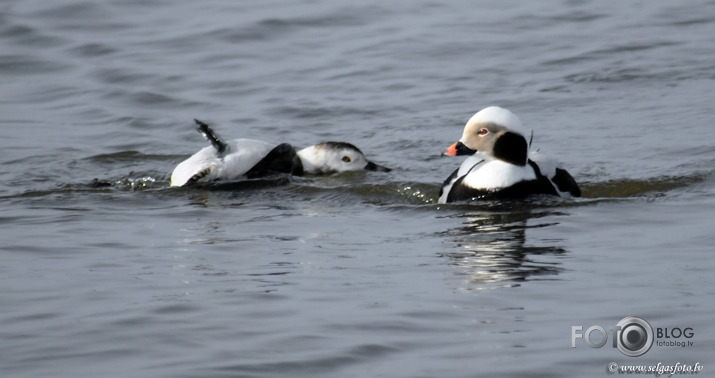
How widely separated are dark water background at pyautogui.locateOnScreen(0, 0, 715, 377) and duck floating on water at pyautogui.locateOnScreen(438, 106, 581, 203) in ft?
0.61

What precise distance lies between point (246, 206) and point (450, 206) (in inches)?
61.3

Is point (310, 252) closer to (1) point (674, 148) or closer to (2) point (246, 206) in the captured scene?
(2) point (246, 206)

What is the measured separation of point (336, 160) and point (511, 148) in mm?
2616

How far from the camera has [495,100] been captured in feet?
46.8

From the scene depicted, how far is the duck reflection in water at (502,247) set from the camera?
7.12m

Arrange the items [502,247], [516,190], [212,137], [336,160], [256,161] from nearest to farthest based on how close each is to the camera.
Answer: [502,247], [516,190], [212,137], [256,161], [336,160]

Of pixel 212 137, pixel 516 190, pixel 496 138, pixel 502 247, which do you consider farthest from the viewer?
pixel 212 137

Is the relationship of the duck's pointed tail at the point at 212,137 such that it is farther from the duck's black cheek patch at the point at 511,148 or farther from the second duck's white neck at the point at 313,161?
the duck's black cheek patch at the point at 511,148

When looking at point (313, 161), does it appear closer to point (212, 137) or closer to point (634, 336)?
point (212, 137)

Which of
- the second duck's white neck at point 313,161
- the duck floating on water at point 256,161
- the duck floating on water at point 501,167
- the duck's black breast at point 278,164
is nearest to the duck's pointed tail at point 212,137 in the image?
the duck floating on water at point 256,161

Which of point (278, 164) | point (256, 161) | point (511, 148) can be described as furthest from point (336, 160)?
point (511, 148)

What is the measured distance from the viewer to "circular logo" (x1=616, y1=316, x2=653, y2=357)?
556 centimetres

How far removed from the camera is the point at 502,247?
A: 7961mm

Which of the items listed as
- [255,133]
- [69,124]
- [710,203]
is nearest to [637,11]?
→ [255,133]
